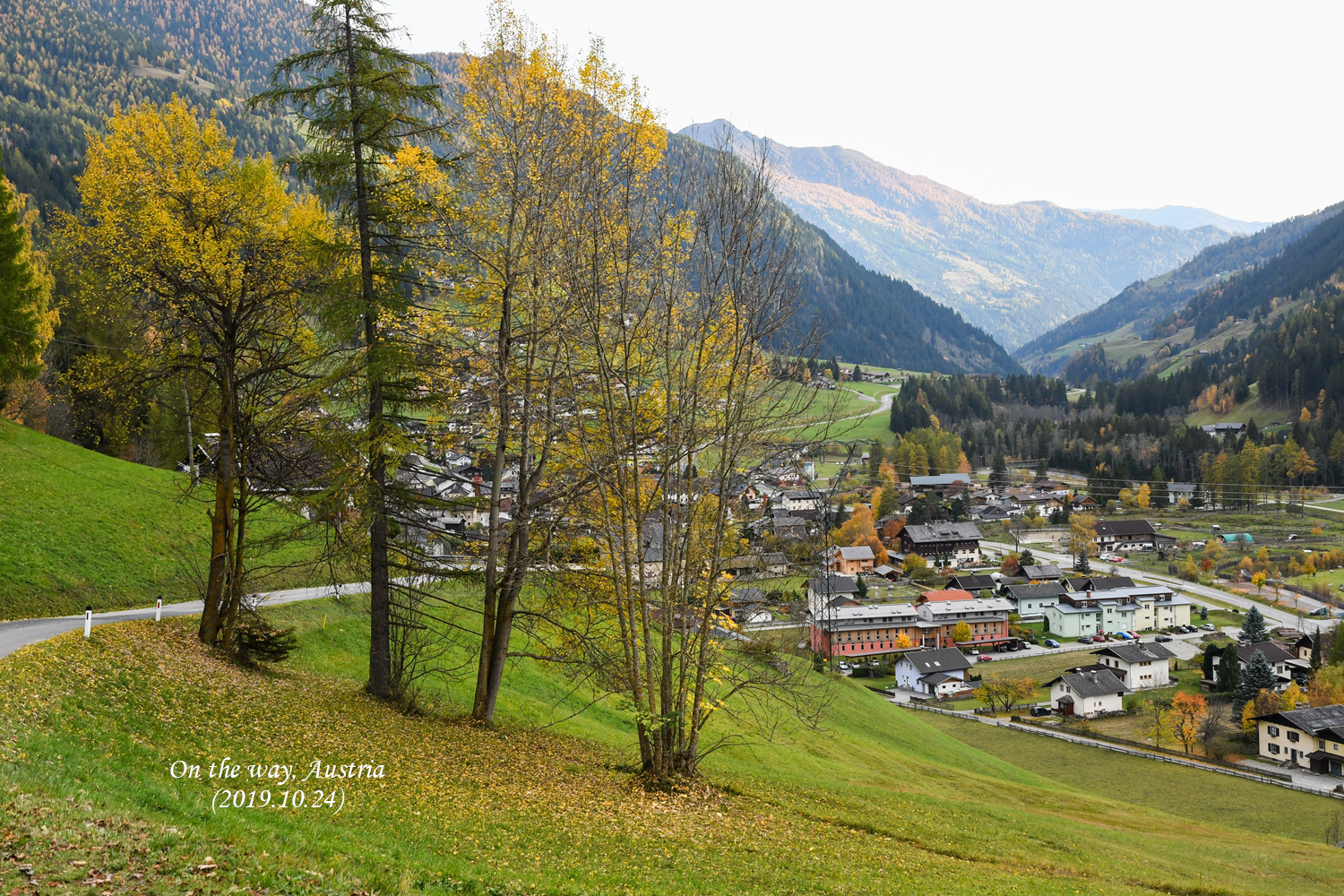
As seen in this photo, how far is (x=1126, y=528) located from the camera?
5022 inches

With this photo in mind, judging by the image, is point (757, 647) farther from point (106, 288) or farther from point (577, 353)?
point (106, 288)

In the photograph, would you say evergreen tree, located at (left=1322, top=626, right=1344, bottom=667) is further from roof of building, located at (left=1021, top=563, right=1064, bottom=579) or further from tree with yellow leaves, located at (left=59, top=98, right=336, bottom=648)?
tree with yellow leaves, located at (left=59, top=98, right=336, bottom=648)

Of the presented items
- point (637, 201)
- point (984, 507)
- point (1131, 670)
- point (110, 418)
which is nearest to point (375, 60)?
point (637, 201)

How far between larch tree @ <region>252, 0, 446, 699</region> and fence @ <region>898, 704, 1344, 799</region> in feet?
178

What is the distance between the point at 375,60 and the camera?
17.2m

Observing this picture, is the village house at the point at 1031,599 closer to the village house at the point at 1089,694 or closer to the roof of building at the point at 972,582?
the roof of building at the point at 972,582

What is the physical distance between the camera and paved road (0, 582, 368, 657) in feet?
50.4

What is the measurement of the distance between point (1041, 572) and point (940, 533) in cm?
2144

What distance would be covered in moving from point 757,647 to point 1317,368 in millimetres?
235878

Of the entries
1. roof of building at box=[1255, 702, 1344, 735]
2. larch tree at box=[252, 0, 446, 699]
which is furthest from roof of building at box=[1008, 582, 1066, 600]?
larch tree at box=[252, 0, 446, 699]

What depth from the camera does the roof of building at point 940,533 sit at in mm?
119031

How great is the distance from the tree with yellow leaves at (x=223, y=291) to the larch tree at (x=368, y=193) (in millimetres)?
1085

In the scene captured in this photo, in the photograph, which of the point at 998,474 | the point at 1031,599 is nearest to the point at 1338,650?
the point at 1031,599

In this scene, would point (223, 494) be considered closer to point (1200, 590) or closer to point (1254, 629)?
point (1254, 629)
